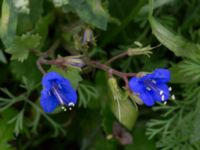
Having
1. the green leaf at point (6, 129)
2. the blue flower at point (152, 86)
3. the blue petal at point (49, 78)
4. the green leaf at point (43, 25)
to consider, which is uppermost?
the green leaf at point (43, 25)

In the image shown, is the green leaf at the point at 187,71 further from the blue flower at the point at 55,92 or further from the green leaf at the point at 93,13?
the blue flower at the point at 55,92

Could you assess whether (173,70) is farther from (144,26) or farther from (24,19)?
(24,19)

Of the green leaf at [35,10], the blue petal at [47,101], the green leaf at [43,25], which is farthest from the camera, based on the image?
the green leaf at [43,25]

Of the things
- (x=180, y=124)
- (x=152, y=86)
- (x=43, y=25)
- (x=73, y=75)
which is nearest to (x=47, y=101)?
(x=73, y=75)

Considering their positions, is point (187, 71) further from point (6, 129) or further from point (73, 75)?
point (6, 129)

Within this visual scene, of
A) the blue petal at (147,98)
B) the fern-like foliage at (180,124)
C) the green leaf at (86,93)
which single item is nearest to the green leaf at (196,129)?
the fern-like foliage at (180,124)
